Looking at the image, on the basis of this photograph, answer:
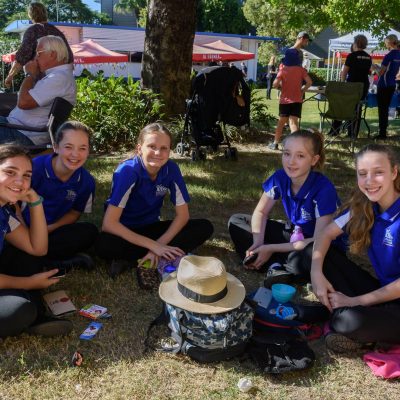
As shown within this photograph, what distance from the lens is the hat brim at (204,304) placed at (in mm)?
2490

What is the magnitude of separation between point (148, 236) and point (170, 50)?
16.2ft

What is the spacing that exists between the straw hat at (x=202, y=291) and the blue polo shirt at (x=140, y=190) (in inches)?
37.6

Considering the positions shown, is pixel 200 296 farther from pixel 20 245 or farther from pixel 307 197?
pixel 307 197

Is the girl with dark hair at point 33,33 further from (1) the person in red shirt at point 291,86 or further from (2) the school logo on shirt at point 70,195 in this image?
(1) the person in red shirt at point 291,86

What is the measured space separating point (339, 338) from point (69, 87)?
3.00 metres

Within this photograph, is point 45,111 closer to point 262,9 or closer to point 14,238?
point 14,238

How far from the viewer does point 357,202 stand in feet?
9.32

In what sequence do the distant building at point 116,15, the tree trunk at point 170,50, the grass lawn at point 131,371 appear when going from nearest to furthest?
the grass lawn at point 131,371 < the tree trunk at point 170,50 < the distant building at point 116,15

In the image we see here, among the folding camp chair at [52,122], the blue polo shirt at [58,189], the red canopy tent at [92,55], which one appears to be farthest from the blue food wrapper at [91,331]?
the red canopy tent at [92,55]

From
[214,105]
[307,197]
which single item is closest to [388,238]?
[307,197]

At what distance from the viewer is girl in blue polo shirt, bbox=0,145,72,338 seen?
8.19ft

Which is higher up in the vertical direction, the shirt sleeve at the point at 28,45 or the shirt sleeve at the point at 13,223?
the shirt sleeve at the point at 28,45

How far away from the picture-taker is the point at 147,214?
375 centimetres

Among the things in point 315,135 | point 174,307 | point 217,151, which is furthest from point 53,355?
point 217,151
